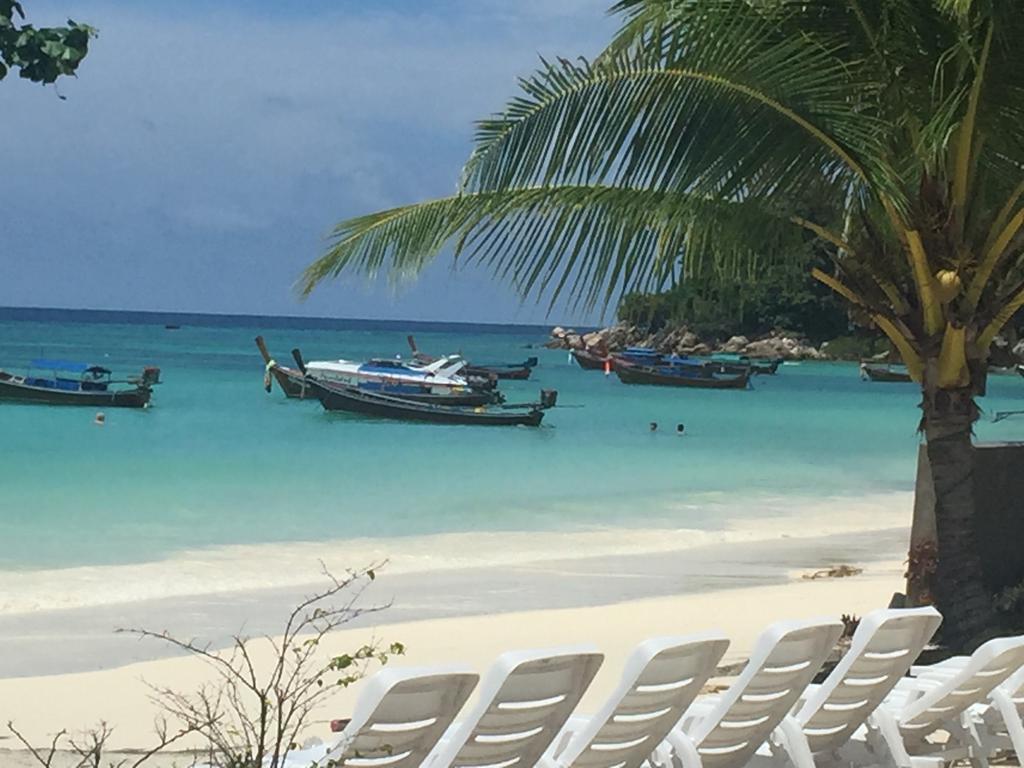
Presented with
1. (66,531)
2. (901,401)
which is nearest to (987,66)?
(66,531)

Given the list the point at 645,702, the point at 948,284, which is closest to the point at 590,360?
the point at 948,284

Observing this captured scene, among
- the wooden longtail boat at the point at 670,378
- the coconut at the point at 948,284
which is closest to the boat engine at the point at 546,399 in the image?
the wooden longtail boat at the point at 670,378

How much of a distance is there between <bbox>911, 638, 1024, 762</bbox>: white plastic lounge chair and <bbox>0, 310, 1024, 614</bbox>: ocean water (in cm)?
1330

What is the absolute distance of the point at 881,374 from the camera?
77250 millimetres

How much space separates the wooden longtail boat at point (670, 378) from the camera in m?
68.1

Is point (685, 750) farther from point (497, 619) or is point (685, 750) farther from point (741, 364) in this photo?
point (741, 364)

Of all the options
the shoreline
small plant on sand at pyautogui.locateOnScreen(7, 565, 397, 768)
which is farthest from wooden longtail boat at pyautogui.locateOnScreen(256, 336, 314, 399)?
small plant on sand at pyautogui.locateOnScreen(7, 565, 397, 768)

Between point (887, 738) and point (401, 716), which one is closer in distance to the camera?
point (401, 716)

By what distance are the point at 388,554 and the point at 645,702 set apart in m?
15.0

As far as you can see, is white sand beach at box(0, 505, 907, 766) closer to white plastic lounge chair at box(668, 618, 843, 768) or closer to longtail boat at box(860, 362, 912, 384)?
white plastic lounge chair at box(668, 618, 843, 768)

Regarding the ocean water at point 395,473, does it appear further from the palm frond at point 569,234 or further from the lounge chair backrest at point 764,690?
the lounge chair backrest at point 764,690

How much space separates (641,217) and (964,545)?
2.39 metres

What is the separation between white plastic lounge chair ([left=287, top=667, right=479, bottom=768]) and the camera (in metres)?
3.73

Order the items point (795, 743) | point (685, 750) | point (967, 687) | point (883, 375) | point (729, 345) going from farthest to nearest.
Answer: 1. point (729, 345)
2. point (883, 375)
3. point (967, 687)
4. point (795, 743)
5. point (685, 750)
